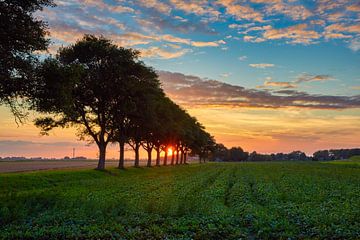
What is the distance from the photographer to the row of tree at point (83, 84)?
35.1m

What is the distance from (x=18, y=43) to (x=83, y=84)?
2833 cm

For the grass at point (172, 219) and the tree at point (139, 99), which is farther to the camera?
the tree at point (139, 99)

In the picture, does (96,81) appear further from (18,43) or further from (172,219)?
(172,219)

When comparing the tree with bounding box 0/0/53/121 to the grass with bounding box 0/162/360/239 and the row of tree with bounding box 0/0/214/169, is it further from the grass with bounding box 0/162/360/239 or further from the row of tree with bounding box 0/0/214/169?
the grass with bounding box 0/162/360/239

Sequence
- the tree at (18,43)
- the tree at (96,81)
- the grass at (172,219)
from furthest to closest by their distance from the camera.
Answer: the tree at (96,81) < the tree at (18,43) < the grass at (172,219)

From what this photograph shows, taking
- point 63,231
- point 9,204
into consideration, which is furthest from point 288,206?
point 9,204

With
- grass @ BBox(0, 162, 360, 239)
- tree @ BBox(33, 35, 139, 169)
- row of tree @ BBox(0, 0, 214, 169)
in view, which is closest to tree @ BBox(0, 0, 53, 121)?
row of tree @ BBox(0, 0, 214, 169)

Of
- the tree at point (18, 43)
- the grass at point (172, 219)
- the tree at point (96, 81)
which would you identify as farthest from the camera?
the tree at point (96, 81)

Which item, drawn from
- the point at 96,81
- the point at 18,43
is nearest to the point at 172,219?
the point at 18,43

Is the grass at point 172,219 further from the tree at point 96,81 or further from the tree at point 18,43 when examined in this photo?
the tree at point 96,81

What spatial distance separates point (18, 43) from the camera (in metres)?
34.6

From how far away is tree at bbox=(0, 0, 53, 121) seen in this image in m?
33.9

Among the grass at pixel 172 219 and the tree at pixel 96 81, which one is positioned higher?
the tree at pixel 96 81

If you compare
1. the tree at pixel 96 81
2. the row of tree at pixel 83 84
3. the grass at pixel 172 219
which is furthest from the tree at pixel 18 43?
the tree at pixel 96 81
